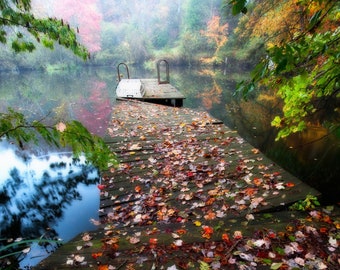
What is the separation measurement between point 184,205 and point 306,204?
200cm

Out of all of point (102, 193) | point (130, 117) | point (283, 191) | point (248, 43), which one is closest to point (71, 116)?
point (130, 117)

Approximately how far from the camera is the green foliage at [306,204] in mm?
3871

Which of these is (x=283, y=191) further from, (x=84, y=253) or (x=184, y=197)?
(x=84, y=253)

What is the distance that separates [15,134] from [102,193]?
100 inches

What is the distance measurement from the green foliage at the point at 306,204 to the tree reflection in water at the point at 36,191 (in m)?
4.57

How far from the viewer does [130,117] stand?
9.59 m

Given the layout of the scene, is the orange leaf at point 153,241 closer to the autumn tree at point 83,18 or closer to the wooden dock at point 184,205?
the wooden dock at point 184,205

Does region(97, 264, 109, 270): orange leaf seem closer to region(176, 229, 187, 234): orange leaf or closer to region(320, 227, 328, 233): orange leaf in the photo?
region(176, 229, 187, 234): orange leaf

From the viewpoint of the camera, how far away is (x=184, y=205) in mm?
4215

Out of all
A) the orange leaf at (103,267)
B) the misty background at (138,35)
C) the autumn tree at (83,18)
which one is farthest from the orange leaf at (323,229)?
the autumn tree at (83,18)

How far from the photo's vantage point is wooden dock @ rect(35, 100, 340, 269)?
287 cm

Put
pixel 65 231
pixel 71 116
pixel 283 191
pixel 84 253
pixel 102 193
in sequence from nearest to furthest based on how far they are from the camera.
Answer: pixel 84 253 → pixel 283 191 → pixel 102 193 → pixel 65 231 → pixel 71 116

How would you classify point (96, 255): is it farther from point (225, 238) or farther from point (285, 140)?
point (285, 140)

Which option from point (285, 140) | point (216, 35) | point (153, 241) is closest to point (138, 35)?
point (216, 35)
